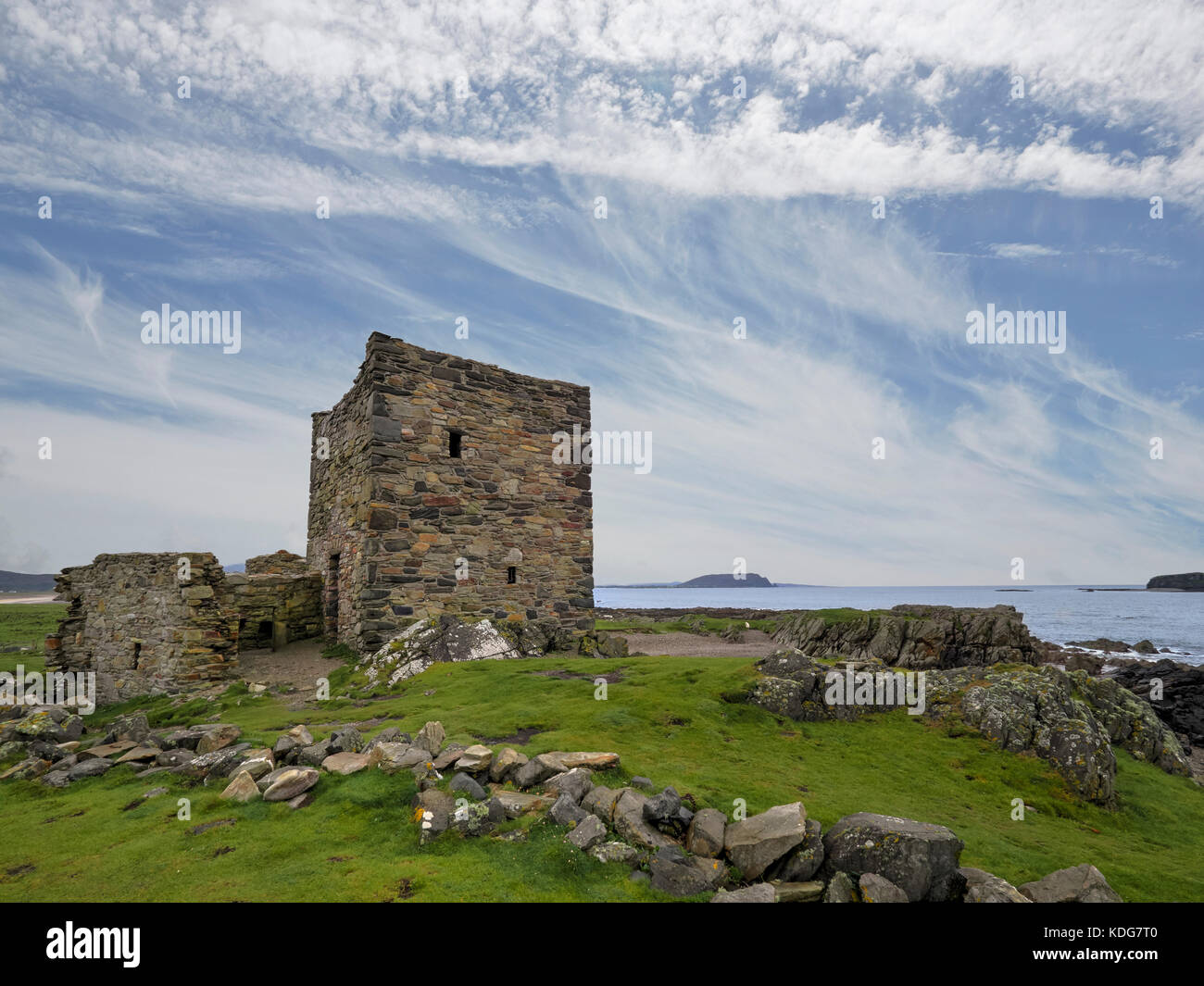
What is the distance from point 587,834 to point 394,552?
12.9 m

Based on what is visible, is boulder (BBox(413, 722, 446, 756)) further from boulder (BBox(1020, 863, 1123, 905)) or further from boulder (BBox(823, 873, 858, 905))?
boulder (BBox(1020, 863, 1123, 905))

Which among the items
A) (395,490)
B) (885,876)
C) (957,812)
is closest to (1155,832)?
(957,812)

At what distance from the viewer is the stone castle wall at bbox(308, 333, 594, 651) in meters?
17.2

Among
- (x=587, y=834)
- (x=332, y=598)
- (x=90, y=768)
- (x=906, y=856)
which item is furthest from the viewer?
(x=332, y=598)

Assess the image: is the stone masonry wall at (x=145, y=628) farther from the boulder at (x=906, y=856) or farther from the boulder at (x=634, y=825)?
the boulder at (x=906, y=856)

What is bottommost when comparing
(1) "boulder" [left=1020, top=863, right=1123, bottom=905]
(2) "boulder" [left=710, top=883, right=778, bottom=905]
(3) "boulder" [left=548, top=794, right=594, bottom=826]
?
(1) "boulder" [left=1020, top=863, right=1123, bottom=905]

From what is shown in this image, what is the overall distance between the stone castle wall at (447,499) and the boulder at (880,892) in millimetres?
14046

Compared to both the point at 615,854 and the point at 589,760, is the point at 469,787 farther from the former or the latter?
the point at 615,854

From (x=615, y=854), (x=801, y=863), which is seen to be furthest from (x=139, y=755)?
(x=801, y=863)

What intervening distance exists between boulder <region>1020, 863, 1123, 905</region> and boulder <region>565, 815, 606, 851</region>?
11.9 ft

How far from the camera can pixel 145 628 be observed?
53.1 ft

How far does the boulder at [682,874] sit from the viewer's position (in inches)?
199

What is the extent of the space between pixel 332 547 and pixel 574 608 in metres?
8.02

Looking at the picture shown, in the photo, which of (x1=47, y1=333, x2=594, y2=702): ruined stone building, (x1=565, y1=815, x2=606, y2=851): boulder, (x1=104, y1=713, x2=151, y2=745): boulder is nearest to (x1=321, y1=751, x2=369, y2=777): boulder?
(x1=565, y1=815, x2=606, y2=851): boulder
